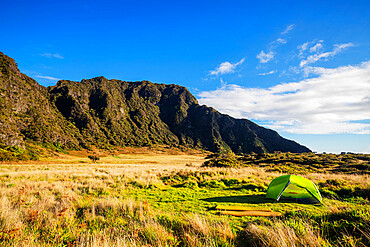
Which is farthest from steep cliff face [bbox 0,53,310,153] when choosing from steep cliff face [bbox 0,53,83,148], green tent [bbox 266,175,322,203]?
green tent [bbox 266,175,322,203]

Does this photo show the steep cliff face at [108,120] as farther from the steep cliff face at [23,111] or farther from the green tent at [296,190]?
the green tent at [296,190]

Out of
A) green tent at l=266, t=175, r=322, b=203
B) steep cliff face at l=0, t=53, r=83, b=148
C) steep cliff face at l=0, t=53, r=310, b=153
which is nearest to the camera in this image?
green tent at l=266, t=175, r=322, b=203

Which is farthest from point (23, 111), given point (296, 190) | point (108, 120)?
point (296, 190)

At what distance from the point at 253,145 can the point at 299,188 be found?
487ft

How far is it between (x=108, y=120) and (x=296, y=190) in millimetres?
142082

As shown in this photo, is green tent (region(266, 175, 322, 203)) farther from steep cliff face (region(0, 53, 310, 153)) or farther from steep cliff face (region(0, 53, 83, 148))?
steep cliff face (region(0, 53, 83, 148))

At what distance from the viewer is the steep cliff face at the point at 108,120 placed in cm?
7712

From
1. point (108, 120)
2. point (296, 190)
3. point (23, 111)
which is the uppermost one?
point (108, 120)

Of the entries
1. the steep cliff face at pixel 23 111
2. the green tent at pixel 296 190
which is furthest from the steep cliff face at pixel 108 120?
the green tent at pixel 296 190

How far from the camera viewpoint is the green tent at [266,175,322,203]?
8.48 metres

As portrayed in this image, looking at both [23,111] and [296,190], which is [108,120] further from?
[296,190]

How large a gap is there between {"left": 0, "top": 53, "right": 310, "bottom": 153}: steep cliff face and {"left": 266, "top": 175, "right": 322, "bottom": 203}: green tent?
68.9m

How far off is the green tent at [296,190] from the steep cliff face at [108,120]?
68.9m

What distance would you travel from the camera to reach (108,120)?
438 feet
